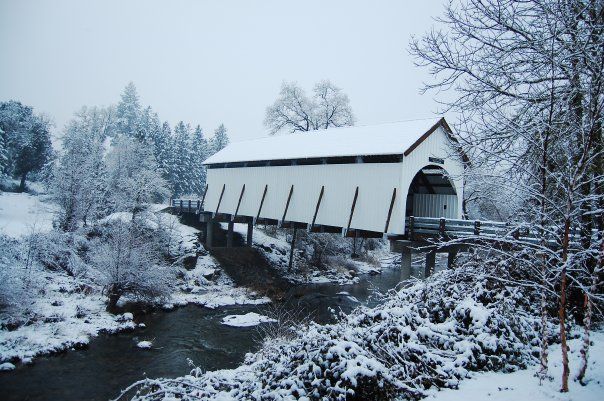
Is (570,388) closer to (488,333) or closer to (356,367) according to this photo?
(488,333)

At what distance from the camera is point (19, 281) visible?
13.7 m

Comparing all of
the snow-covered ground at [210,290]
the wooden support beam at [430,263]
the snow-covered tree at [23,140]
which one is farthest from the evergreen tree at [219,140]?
the wooden support beam at [430,263]

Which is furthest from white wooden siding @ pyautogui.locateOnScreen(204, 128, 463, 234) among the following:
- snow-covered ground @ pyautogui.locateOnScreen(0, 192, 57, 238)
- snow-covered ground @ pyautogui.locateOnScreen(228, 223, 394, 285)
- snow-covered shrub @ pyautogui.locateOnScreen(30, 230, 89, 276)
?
snow-covered ground @ pyautogui.locateOnScreen(0, 192, 57, 238)

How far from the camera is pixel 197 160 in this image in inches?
1908

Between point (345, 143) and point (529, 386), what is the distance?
14.4 meters

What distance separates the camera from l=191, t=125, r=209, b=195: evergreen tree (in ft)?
155

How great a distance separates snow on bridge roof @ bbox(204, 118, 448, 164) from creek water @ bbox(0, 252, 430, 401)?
6187mm

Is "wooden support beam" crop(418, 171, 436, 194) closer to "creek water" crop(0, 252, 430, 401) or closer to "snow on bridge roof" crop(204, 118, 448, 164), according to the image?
"snow on bridge roof" crop(204, 118, 448, 164)

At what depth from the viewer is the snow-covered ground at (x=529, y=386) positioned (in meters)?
4.31

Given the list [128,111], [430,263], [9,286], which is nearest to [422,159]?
[430,263]

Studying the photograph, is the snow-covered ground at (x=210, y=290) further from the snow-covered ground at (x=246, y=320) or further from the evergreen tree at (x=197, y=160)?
the evergreen tree at (x=197, y=160)

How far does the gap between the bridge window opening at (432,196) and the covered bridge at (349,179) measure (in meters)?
0.05

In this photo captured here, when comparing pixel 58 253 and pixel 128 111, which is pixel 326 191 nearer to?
pixel 58 253

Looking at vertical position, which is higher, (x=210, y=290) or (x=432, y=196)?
(x=432, y=196)
